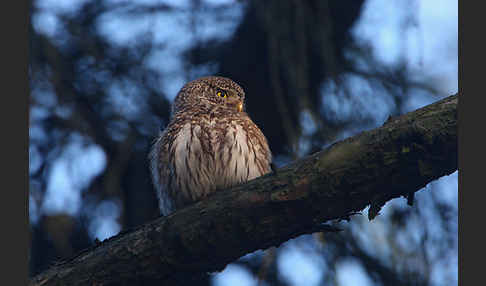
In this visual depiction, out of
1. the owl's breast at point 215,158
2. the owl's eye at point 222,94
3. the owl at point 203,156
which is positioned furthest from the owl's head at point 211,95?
the owl's breast at point 215,158

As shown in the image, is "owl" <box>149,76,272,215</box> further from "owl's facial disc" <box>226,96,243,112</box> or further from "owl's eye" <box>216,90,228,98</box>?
"owl's eye" <box>216,90,228,98</box>

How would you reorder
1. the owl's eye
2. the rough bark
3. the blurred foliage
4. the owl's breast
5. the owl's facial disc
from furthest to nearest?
the owl's eye → the owl's facial disc → the owl's breast → the blurred foliage → the rough bark

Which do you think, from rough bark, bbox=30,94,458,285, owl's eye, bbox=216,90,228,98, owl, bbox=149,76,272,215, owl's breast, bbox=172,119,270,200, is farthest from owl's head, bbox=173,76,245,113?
rough bark, bbox=30,94,458,285

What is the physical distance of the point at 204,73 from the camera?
3.79 metres

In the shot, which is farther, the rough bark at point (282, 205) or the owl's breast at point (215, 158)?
the owl's breast at point (215, 158)

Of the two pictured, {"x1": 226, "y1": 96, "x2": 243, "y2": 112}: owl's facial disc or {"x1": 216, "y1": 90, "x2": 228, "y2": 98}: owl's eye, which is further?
{"x1": 216, "y1": 90, "x2": 228, "y2": 98}: owl's eye

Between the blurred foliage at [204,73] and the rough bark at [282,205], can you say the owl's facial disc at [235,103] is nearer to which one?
the blurred foliage at [204,73]

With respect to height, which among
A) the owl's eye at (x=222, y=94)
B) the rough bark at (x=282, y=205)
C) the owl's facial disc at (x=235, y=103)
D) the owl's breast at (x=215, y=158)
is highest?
the owl's eye at (x=222, y=94)

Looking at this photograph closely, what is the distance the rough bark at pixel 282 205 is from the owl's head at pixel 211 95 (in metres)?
1.38

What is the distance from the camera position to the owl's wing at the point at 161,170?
3.52m

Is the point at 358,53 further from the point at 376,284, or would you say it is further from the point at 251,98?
the point at 376,284

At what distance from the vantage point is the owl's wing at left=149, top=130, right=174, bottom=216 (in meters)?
3.52

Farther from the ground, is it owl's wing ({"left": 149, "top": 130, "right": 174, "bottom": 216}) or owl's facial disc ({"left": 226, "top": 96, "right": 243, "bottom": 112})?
owl's facial disc ({"left": 226, "top": 96, "right": 243, "bottom": 112})

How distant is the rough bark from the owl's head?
4.54 feet
